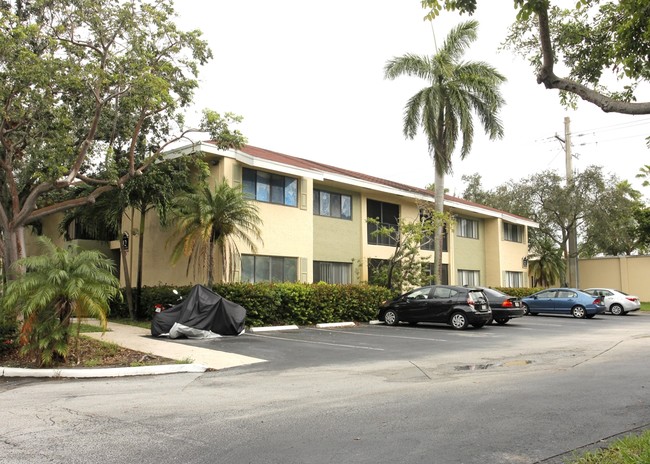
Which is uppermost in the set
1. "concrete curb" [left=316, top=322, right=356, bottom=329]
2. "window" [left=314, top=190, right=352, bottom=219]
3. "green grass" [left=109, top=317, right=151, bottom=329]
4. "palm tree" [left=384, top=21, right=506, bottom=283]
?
"palm tree" [left=384, top=21, right=506, bottom=283]

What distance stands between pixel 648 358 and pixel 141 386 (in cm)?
1031

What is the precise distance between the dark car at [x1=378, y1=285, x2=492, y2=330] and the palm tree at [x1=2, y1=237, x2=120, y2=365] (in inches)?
474

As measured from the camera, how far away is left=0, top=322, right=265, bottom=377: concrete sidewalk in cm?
1035

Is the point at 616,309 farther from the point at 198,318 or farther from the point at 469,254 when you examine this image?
the point at 198,318

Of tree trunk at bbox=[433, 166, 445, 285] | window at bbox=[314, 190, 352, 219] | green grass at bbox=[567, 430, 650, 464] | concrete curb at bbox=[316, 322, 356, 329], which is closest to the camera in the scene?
green grass at bbox=[567, 430, 650, 464]

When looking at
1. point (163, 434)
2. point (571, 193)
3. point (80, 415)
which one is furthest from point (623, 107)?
point (571, 193)

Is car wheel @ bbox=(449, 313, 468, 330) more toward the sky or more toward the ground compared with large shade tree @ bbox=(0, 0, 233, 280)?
more toward the ground

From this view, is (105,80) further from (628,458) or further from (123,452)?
(628,458)

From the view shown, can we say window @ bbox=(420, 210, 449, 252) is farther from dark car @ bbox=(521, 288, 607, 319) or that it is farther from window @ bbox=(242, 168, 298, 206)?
window @ bbox=(242, 168, 298, 206)

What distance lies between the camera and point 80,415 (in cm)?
705

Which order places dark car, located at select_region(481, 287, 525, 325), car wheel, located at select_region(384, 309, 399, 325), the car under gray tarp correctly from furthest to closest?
dark car, located at select_region(481, 287, 525, 325)
car wheel, located at select_region(384, 309, 399, 325)
the car under gray tarp

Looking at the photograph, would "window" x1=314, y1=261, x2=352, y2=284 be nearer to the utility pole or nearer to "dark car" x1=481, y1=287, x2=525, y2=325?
Result: "dark car" x1=481, y1=287, x2=525, y2=325

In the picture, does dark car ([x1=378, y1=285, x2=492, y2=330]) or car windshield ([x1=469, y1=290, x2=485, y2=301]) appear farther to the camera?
car windshield ([x1=469, y1=290, x2=485, y2=301])

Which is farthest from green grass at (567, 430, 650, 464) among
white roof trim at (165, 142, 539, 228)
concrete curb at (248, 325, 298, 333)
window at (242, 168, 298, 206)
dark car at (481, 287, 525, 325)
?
dark car at (481, 287, 525, 325)
